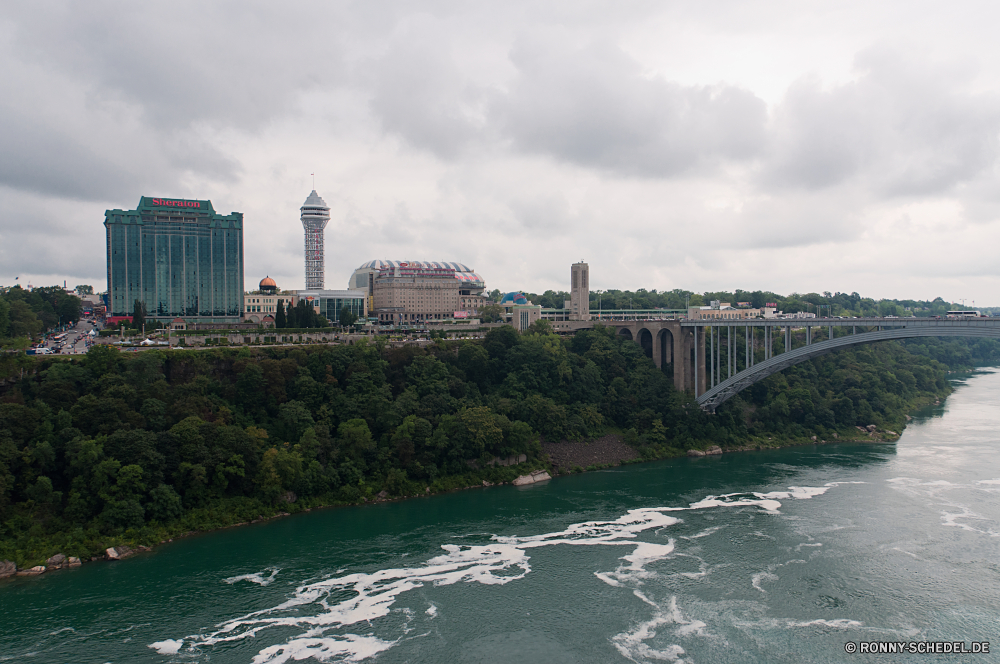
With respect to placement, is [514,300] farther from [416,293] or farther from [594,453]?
[594,453]

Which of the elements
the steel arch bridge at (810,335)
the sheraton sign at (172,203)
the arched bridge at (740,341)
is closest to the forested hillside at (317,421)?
the steel arch bridge at (810,335)

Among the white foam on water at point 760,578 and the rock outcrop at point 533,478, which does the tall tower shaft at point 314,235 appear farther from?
the white foam on water at point 760,578

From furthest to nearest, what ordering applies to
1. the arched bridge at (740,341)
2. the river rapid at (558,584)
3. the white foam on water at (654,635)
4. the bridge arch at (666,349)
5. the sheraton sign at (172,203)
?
the sheraton sign at (172,203)
the bridge arch at (666,349)
the arched bridge at (740,341)
the river rapid at (558,584)
the white foam on water at (654,635)

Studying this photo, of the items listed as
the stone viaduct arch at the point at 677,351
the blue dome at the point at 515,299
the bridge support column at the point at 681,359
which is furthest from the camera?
the blue dome at the point at 515,299

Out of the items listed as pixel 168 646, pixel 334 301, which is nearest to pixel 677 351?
pixel 168 646

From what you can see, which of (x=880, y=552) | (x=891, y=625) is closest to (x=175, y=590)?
(x=891, y=625)

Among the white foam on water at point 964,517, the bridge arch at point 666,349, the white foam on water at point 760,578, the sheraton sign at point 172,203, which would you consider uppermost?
the sheraton sign at point 172,203

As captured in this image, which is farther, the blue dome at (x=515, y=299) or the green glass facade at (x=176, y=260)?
the blue dome at (x=515, y=299)

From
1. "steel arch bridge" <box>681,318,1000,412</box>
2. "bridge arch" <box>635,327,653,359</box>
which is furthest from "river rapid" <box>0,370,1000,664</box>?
"bridge arch" <box>635,327,653,359</box>
